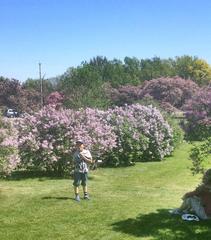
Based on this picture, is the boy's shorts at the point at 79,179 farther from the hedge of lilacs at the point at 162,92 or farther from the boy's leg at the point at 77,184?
the hedge of lilacs at the point at 162,92

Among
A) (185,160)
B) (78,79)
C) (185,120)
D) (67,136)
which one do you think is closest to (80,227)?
(67,136)

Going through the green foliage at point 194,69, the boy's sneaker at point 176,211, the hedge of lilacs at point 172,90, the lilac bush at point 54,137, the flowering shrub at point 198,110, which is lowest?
the boy's sneaker at point 176,211

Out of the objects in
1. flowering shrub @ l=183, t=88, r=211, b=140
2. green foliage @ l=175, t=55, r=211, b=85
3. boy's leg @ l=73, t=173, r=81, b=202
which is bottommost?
boy's leg @ l=73, t=173, r=81, b=202

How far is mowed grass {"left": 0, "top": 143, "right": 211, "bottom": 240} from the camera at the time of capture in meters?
11.5

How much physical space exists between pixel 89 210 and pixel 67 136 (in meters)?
6.36

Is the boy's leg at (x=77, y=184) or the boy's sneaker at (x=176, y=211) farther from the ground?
the boy's leg at (x=77, y=184)

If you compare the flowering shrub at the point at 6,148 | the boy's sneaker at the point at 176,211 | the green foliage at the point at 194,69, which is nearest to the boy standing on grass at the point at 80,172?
the flowering shrub at the point at 6,148

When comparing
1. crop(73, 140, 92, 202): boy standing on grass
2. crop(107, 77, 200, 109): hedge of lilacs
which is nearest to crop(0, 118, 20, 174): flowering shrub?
crop(73, 140, 92, 202): boy standing on grass

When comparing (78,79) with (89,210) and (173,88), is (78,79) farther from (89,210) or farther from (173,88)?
(89,210)

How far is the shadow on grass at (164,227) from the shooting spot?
1108 centimetres

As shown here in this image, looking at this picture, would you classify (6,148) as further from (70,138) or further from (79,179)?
(70,138)

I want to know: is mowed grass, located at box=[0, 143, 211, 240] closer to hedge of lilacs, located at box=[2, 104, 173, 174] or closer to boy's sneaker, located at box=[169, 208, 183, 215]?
boy's sneaker, located at box=[169, 208, 183, 215]

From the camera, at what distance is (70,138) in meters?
19.7

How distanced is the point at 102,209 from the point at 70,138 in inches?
250
